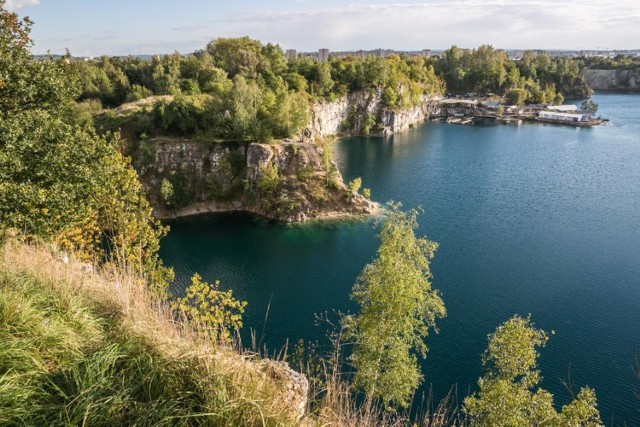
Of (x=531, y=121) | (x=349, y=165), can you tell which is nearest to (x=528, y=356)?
(x=349, y=165)

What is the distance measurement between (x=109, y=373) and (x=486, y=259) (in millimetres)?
31871

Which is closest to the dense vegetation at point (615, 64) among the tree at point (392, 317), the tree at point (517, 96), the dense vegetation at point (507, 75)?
the dense vegetation at point (507, 75)

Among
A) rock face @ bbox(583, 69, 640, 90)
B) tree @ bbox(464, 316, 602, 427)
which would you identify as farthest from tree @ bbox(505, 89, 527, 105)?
tree @ bbox(464, 316, 602, 427)

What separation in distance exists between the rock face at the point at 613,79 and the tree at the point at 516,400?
7157 inches

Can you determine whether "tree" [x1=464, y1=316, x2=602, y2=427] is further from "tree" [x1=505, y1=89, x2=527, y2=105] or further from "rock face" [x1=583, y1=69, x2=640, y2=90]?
"rock face" [x1=583, y1=69, x2=640, y2=90]

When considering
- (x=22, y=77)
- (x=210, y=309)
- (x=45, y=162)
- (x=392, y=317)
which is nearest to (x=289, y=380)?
(x=210, y=309)

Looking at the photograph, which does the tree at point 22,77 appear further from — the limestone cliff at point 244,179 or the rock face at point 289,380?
the limestone cliff at point 244,179

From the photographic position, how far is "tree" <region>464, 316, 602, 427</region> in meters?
11.4

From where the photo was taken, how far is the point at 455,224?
130 feet

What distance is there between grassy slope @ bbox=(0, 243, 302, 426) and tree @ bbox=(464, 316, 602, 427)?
30.1 ft

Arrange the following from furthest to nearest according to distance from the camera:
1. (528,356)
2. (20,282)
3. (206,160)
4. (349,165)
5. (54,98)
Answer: (349,165), (206,160), (54,98), (528,356), (20,282)

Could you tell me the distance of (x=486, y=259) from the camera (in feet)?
108

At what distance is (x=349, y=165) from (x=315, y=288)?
3238 cm

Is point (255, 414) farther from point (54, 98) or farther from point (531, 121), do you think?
point (531, 121)
